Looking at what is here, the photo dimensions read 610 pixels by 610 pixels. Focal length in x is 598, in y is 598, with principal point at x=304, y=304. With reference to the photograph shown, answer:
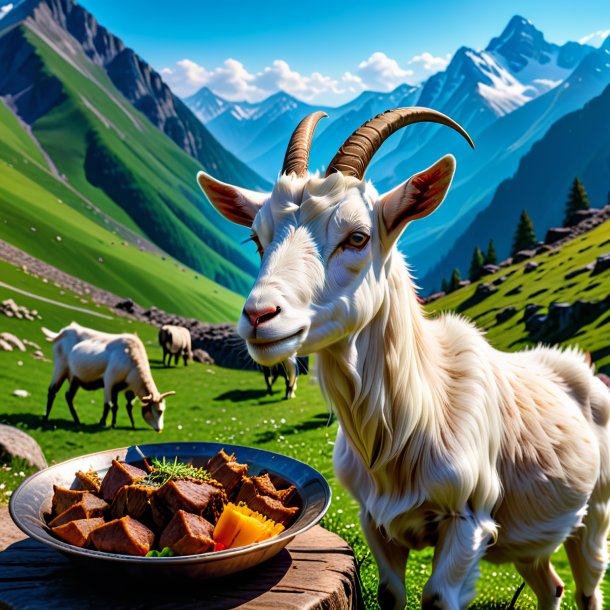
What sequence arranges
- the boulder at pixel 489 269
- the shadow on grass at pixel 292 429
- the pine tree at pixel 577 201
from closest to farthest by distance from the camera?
the shadow on grass at pixel 292 429, the boulder at pixel 489 269, the pine tree at pixel 577 201

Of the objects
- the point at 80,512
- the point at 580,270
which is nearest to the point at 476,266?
the point at 580,270

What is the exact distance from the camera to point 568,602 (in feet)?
19.3

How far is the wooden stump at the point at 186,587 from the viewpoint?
312 cm

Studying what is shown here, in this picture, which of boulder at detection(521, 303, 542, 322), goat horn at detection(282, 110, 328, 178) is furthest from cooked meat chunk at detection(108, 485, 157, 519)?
boulder at detection(521, 303, 542, 322)

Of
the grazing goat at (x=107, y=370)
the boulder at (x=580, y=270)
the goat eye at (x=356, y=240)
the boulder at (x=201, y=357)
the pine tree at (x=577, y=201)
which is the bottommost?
the boulder at (x=201, y=357)

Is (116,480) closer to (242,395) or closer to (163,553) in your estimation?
(163,553)

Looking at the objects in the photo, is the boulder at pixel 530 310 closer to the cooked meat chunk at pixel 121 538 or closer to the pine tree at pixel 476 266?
the pine tree at pixel 476 266

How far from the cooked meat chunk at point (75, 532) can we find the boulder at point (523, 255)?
56721mm

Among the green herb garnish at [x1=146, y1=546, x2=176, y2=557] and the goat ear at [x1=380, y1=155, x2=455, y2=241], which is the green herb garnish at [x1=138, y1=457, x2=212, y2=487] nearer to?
the green herb garnish at [x1=146, y1=546, x2=176, y2=557]

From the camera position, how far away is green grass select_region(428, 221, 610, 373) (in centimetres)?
2698

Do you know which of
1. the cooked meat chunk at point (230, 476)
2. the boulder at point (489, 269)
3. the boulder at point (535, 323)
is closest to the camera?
the cooked meat chunk at point (230, 476)

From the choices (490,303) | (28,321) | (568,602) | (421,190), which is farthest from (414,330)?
(490,303)

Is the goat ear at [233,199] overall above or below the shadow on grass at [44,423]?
above

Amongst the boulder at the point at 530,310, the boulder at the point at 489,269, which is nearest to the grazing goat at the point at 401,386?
the boulder at the point at 530,310
